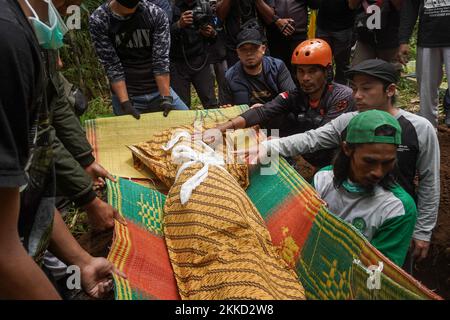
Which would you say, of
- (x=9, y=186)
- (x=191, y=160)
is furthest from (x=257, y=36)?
(x=9, y=186)

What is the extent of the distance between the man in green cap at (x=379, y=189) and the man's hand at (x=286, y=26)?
199 centimetres

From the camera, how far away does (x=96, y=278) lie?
1448 mm

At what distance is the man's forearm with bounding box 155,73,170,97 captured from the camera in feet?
10.5

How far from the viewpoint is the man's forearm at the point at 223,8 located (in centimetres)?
367

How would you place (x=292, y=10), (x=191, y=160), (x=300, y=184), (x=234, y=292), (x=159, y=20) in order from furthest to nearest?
(x=292, y=10)
(x=159, y=20)
(x=191, y=160)
(x=300, y=184)
(x=234, y=292)

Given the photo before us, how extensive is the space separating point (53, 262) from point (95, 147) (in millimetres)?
1348

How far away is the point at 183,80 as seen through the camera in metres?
3.77

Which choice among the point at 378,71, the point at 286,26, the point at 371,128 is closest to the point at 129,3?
the point at 286,26

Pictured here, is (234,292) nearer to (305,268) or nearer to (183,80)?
(305,268)

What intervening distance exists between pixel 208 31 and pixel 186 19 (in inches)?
8.7

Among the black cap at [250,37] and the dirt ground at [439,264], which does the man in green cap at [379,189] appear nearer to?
the dirt ground at [439,264]

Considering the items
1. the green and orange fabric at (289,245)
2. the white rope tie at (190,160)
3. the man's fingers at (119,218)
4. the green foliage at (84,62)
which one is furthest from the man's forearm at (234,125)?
the green foliage at (84,62)

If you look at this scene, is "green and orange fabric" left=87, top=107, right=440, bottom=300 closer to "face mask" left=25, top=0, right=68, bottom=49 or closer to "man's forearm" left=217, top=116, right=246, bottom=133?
"man's forearm" left=217, top=116, right=246, bottom=133

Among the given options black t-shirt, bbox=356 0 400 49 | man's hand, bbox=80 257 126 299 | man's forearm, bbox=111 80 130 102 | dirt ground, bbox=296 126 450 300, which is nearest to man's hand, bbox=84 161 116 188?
man's hand, bbox=80 257 126 299
